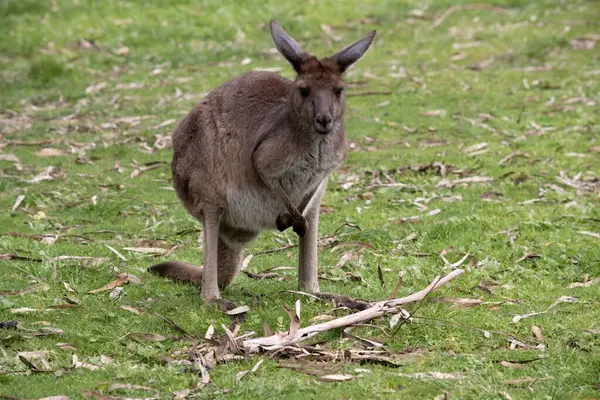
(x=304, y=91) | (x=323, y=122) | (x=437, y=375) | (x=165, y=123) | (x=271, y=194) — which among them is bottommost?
(x=165, y=123)

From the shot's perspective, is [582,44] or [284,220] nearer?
[284,220]

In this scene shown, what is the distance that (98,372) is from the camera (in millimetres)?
4672

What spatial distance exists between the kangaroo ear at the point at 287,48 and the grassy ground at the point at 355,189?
4.73 feet

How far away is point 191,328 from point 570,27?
1042 centimetres

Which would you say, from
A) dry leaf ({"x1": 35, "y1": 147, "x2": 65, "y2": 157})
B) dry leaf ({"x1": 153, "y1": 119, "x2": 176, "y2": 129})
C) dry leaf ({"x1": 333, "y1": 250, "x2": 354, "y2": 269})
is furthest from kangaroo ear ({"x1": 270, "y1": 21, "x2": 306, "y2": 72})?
dry leaf ({"x1": 153, "y1": 119, "x2": 176, "y2": 129})

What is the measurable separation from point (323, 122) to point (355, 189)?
3.50 m

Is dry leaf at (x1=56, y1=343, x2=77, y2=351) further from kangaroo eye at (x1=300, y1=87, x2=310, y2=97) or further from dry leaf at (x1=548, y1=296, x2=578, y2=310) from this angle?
dry leaf at (x1=548, y1=296, x2=578, y2=310)

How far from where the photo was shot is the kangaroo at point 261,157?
545cm

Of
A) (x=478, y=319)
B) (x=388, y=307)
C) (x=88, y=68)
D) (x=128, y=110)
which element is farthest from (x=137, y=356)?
(x=88, y=68)

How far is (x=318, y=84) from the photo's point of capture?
5367 millimetres

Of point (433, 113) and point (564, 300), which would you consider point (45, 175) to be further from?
point (564, 300)

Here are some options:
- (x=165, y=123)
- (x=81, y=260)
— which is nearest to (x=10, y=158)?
(x=165, y=123)

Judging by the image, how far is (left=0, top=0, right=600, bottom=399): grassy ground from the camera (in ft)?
15.9

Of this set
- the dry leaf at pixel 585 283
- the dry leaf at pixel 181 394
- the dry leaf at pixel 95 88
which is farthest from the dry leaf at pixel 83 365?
the dry leaf at pixel 95 88
